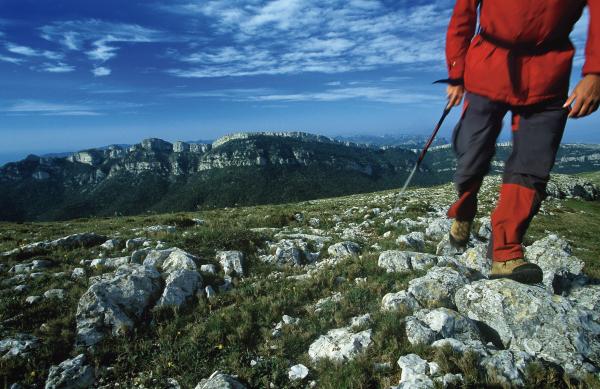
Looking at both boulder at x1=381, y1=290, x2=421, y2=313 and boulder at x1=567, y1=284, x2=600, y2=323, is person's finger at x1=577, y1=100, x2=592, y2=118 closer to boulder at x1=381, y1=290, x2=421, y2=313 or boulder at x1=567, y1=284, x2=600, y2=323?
boulder at x1=567, y1=284, x2=600, y2=323

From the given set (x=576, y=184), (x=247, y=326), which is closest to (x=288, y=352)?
(x=247, y=326)

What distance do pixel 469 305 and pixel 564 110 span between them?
2.92 m

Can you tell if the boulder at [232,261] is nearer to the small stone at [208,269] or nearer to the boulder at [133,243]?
the small stone at [208,269]

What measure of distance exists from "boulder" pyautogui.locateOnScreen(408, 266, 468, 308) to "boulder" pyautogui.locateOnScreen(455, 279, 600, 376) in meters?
0.45

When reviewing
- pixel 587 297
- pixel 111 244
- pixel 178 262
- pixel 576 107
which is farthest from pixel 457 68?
pixel 111 244

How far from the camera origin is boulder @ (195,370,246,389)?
4043mm

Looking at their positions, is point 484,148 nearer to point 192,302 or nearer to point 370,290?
point 370,290

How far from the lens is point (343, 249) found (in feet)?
30.7

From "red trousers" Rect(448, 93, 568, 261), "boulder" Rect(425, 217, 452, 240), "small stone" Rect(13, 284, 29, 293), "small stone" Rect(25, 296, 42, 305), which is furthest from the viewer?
"boulder" Rect(425, 217, 452, 240)

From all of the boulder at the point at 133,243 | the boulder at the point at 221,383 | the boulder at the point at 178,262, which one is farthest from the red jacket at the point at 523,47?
the boulder at the point at 133,243

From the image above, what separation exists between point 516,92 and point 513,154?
2.66 ft

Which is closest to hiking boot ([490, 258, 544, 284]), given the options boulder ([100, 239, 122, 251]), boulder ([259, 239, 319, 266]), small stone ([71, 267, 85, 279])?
boulder ([259, 239, 319, 266])

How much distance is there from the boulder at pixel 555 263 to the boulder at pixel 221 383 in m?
5.02

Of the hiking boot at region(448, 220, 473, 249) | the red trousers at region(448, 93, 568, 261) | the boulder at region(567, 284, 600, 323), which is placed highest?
the red trousers at region(448, 93, 568, 261)
